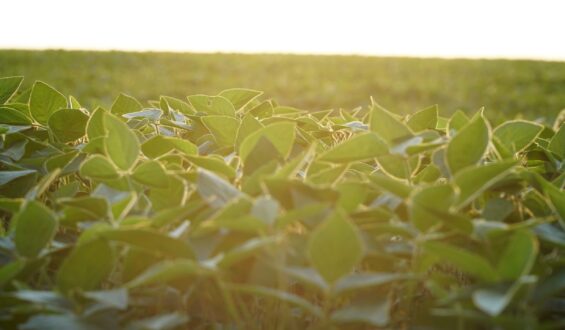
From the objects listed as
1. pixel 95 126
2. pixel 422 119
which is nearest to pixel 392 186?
pixel 422 119

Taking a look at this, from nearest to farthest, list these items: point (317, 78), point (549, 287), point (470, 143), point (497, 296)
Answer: point (497, 296), point (549, 287), point (470, 143), point (317, 78)

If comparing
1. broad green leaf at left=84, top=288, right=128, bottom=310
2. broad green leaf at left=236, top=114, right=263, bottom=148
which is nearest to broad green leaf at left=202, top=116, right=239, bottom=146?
broad green leaf at left=236, top=114, right=263, bottom=148

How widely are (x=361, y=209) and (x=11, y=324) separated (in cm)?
57

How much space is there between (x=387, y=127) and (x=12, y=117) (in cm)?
103

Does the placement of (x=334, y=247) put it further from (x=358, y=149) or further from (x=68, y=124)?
(x=68, y=124)

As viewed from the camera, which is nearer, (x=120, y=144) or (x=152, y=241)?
(x=152, y=241)

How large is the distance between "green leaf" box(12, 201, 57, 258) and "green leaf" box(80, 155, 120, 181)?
13 cm

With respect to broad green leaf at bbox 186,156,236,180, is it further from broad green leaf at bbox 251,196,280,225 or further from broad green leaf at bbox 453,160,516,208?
broad green leaf at bbox 453,160,516,208

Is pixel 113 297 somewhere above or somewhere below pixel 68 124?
below

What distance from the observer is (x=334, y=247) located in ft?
3.02

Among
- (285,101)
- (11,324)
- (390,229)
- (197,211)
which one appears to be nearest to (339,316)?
(390,229)

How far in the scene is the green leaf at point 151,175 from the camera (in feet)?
3.92

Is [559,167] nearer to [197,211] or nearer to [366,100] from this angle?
[197,211]

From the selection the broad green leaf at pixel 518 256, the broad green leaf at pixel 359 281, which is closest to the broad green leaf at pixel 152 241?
the broad green leaf at pixel 359 281
